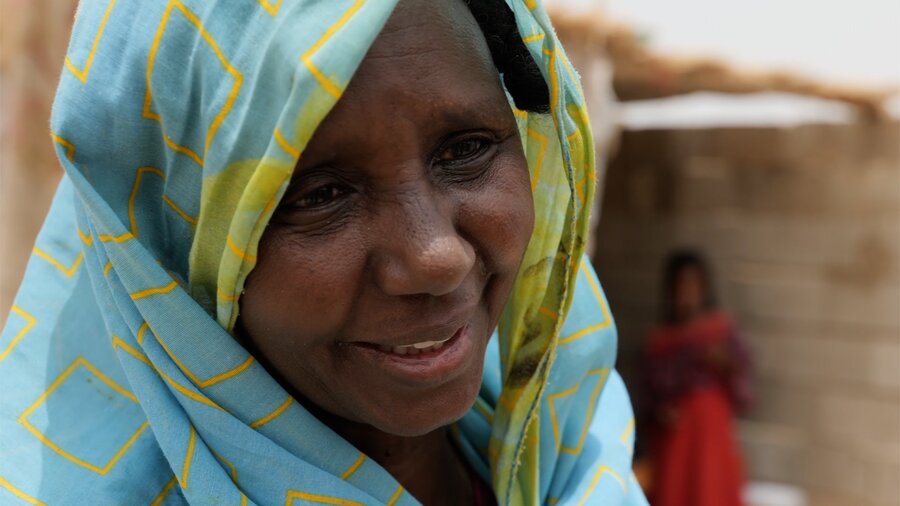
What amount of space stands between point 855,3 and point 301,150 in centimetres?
723

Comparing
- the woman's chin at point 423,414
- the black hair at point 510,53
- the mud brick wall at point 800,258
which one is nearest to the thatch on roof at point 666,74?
the mud brick wall at point 800,258

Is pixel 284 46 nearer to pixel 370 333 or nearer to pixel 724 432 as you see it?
pixel 370 333

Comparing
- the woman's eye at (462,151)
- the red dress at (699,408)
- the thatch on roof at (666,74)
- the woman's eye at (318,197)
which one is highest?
the woman's eye at (318,197)

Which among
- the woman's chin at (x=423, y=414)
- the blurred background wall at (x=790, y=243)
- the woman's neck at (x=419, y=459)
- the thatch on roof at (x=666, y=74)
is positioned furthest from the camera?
the blurred background wall at (x=790, y=243)

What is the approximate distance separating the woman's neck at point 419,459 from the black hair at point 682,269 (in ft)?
13.9

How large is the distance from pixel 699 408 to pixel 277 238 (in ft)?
15.9

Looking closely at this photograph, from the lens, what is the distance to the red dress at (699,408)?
545cm

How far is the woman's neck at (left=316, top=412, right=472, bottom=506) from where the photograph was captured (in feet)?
4.08

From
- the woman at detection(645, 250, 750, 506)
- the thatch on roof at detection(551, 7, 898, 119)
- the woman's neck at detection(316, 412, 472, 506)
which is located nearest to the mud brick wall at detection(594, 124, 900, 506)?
the woman at detection(645, 250, 750, 506)

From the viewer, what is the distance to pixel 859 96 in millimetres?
4559

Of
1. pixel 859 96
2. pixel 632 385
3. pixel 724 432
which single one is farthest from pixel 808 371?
pixel 859 96

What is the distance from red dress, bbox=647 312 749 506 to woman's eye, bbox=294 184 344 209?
4753mm

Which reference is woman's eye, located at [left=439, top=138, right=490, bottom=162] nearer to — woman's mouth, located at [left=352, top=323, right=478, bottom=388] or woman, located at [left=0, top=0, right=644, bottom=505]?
woman, located at [left=0, top=0, right=644, bottom=505]

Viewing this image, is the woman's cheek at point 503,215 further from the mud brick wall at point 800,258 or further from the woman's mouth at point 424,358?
the mud brick wall at point 800,258
